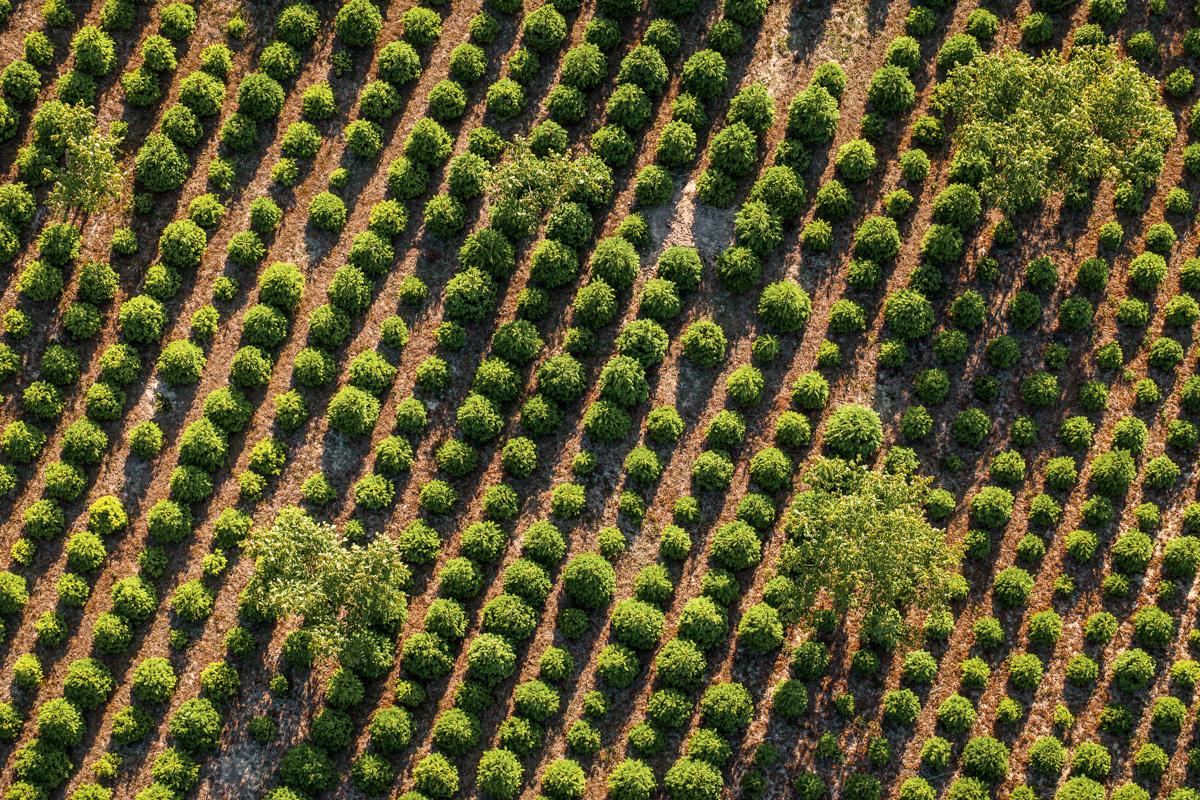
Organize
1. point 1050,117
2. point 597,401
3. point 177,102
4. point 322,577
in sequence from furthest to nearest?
1. point 177,102
2. point 597,401
3. point 1050,117
4. point 322,577

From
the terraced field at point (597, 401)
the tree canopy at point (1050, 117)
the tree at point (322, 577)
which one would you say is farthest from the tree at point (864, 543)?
the tree at point (322, 577)

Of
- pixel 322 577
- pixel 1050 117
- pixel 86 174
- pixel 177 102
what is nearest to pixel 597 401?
pixel 322 577

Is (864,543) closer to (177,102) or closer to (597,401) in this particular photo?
(597,401)

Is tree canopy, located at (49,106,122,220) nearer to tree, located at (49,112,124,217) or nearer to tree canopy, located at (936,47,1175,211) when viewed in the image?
tree, located at (49,112,124,217)

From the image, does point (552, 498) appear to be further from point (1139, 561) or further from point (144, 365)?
point (1139, 561)

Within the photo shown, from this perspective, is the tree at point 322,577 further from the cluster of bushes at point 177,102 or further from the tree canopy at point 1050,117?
the tree canopy at point 1050,117

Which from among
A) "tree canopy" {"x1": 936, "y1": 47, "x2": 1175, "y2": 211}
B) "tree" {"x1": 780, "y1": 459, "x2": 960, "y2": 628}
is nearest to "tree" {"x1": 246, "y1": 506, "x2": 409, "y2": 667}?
"tree" {"x1": 780, "y1": 459, "x2": 960, "y2": 628}
